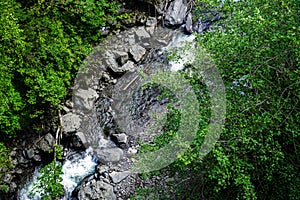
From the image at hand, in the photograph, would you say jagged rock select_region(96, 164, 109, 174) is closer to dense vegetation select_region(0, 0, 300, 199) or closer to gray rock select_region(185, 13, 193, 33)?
dense vegetation select_region(0, 0, 300, 199)

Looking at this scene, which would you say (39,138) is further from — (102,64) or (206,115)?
(206,115)

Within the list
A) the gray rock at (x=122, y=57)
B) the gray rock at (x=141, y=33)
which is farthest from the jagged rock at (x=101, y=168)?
the gray rock at (x=141, y=33)

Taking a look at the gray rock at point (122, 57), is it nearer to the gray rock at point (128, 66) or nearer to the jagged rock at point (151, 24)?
the gray rock at point (128, 66)

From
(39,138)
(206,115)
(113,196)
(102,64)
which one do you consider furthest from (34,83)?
(206,115)

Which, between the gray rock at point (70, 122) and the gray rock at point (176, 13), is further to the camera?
the gray rock at point (176, 13)

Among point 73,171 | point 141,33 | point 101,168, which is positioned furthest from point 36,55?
point 141,33

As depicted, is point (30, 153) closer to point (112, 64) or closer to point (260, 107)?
point (112, 64)
